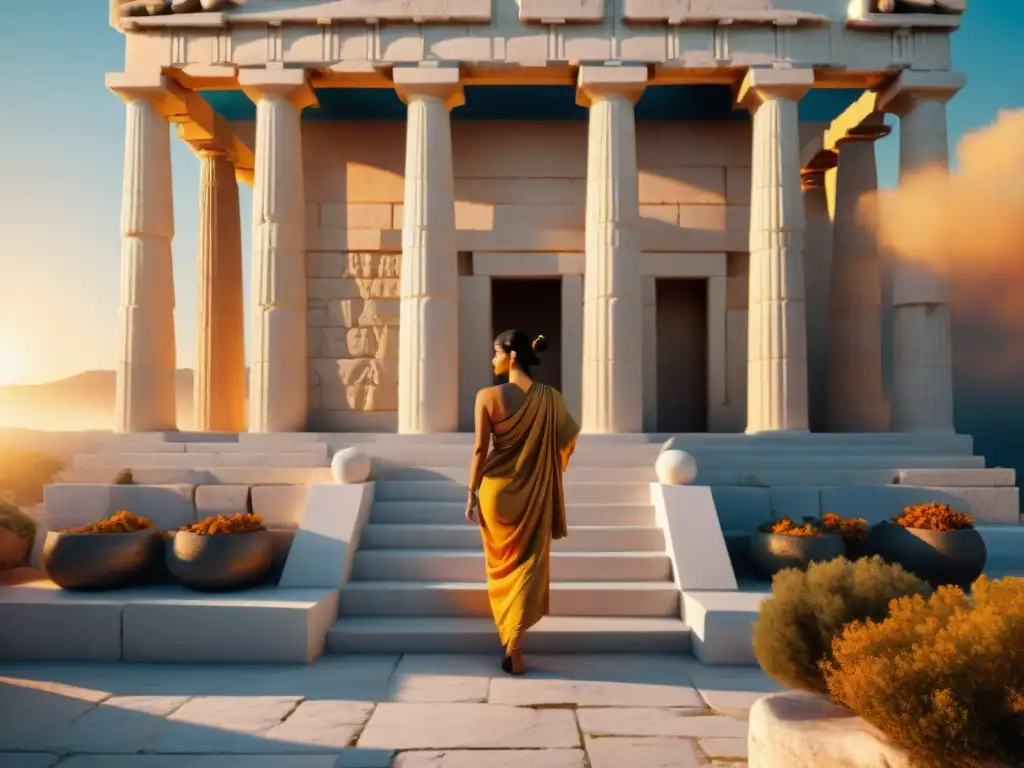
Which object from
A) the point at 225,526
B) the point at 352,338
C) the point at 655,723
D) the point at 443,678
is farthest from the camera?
the point at 352,338

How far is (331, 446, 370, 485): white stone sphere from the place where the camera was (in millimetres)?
10406

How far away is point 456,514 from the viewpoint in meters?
10.7

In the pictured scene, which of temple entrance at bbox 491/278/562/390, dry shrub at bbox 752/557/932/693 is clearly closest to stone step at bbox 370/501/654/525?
dry shrub at bbox 752/557/932/693

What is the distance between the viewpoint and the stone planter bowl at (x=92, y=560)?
8469 millimetres

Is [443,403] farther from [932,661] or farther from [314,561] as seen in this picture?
[932,661]

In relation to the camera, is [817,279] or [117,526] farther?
[817,279]

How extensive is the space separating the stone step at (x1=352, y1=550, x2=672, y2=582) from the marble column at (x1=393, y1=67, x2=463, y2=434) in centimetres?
539

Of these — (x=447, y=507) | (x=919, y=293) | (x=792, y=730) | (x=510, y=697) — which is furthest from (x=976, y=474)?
(x=792, y=730)

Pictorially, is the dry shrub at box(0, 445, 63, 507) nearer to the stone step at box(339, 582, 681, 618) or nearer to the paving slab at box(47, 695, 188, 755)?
the stone step at box(339, 582, 681, 618)

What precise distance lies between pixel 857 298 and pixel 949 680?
15.5 m

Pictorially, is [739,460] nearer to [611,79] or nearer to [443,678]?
[611,79]

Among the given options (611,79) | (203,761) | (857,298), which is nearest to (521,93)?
(611,79)

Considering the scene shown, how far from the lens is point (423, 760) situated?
5250 millimetres

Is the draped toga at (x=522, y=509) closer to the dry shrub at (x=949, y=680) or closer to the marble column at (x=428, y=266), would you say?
the dry shrub at (x=949, y=680)
